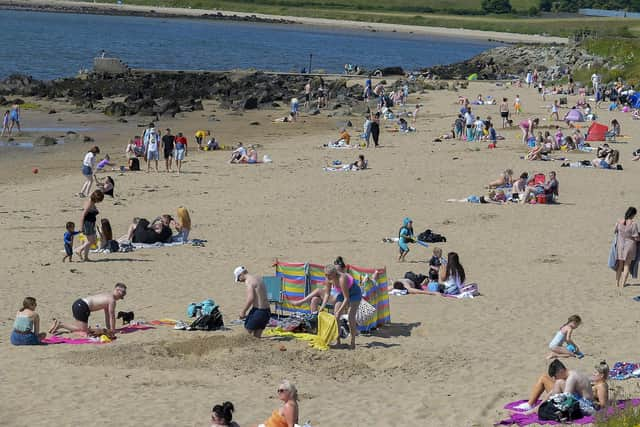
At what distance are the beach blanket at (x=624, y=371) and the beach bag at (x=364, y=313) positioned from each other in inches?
127

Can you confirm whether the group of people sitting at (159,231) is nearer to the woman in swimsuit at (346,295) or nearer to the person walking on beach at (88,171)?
the person walking on beach at (88,171)

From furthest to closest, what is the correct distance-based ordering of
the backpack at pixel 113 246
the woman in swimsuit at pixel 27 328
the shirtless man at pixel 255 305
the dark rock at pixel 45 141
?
the dark rock at pixel 45 141 → the backpack at pixel 113 246 → the shirtless man at pixel 255 305 → the woman in swimsuit at pixel 27 328

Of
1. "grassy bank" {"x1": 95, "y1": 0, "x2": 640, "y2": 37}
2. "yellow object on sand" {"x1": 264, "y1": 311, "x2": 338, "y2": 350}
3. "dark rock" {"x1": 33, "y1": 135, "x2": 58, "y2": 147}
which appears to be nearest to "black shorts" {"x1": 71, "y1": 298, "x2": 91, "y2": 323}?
"yellow object on sand" {"x1": 264, "y1": 311, "x2": 338, "y2": 350}

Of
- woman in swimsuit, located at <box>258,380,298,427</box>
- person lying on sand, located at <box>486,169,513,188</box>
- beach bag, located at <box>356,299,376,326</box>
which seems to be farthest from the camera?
person lying on sand, located at <box>486,169,513,188</box>

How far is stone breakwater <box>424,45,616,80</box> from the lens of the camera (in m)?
64.2

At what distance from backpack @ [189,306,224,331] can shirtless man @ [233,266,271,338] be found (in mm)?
604

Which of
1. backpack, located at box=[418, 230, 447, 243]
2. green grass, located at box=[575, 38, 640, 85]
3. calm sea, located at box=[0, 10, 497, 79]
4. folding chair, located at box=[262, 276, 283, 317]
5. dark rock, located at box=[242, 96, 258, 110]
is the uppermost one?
calm sea, located at box=[0, 10, 497, 79]

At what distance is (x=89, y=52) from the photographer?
86.4 meters

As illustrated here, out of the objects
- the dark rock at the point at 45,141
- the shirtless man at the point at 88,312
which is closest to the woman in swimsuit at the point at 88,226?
the shirtless man at the point at 88,312

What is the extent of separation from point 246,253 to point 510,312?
579 centimetres

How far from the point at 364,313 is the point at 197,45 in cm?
9264

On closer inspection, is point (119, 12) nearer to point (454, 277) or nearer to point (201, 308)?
point (454, 277)

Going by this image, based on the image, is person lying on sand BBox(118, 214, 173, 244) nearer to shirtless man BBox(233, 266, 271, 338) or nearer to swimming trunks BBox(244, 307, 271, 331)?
shirtless man BBox(233, 266, 271, 338)

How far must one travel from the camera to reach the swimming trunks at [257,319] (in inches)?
533
